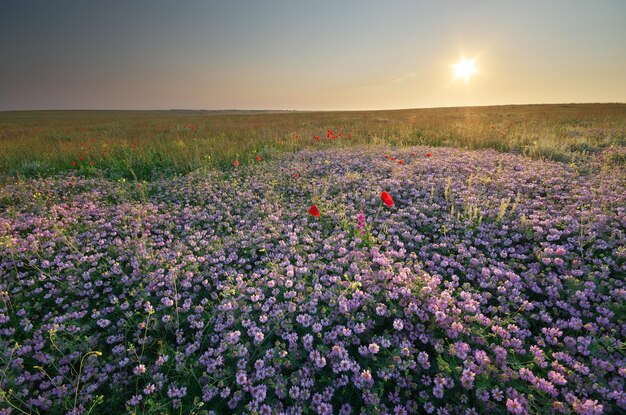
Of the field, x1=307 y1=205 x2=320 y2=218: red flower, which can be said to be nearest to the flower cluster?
the field

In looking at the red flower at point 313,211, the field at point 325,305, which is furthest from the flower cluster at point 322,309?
the red flower at point 313,211

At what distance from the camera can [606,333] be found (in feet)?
9.70

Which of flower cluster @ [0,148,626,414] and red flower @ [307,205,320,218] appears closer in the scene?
flower cluster @ [0,148,626,414]

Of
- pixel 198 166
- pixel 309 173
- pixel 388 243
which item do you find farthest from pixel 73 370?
pixel 198 166

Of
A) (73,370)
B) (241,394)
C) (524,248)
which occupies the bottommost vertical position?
(73,370)

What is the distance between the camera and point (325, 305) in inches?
129

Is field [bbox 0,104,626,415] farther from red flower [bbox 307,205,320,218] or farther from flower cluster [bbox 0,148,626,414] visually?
red flower [bbox 307,205,320,218]

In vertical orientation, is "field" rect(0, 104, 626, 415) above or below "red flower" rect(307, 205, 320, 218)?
below

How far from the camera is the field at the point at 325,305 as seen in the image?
2.47m

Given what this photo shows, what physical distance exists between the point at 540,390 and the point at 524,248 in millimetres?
2459

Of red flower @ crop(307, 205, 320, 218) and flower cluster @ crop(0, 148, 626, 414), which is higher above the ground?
red flower @ crop(307, 205, 320, 218)

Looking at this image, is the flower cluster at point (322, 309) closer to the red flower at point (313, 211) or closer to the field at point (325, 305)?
the field at point (325, 305)

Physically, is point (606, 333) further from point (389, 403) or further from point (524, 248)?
point (389, 403)

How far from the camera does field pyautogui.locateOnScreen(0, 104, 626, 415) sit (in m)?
2.47
